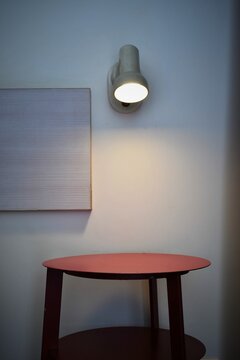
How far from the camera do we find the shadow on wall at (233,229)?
1.39 metres

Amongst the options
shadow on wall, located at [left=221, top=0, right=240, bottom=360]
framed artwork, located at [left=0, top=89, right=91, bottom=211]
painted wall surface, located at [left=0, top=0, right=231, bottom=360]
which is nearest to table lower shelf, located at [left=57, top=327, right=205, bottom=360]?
painted wall surface, located at [left=0, top=0, right=231, bottom=360]

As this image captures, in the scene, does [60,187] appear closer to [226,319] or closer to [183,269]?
[183,269]

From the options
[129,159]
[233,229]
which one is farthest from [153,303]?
[129,159]

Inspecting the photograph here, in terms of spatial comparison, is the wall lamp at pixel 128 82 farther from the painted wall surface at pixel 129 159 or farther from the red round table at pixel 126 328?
the red round table at pixel 126 328

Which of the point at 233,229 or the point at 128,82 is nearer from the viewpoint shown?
the point at 128,82

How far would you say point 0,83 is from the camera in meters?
1.51

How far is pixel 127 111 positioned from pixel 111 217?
0.57 m

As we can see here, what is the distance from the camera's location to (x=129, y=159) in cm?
147

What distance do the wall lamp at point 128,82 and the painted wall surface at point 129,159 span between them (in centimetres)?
8

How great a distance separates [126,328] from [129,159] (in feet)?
2.74

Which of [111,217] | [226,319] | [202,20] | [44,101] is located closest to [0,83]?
[44,101]

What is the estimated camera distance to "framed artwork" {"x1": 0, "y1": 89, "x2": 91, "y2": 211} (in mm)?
1419

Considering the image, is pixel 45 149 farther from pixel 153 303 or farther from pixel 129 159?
pixel 153 303

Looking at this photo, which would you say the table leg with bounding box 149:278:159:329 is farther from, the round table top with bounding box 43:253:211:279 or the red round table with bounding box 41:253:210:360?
the round table top with bounding box 43:253:211:279
